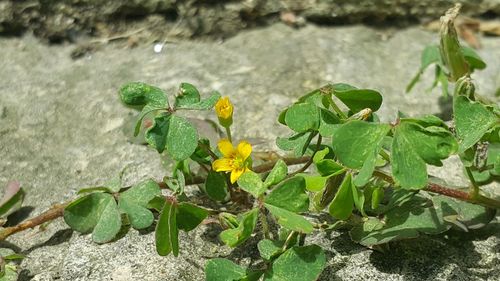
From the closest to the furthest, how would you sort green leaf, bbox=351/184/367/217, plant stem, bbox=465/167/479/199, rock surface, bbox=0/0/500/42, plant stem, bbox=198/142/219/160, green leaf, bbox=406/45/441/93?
green leaf, bbox=351/184/367/217 < plant stem, bbox=465/167/479/199 < plant stem, bbox=198/142/219/160 < green leaf, bbox=406/45/441/93 < rock surface, bbox=0/0/500/42

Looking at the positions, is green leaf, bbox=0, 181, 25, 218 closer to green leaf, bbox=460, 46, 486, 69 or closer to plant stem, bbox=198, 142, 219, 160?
plant stem, bbox=198, 142, 219, 160

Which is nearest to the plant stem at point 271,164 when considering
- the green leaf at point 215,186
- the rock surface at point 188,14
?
the green leaf at point 215,186

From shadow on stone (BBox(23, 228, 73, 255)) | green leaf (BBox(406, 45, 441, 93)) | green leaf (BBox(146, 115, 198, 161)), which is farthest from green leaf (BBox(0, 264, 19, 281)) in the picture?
green leaf (BBox(406, 45, 441, 93))

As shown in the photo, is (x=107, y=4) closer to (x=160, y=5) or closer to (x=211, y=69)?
(x=160, y=5)

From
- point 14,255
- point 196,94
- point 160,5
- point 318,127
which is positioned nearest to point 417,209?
point 318,127

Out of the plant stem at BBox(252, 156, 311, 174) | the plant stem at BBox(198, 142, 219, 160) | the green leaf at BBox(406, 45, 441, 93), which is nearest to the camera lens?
the plant stem at BBox(198, 142, 219, 160)

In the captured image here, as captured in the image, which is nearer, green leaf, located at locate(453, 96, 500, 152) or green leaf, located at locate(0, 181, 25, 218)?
green leaf, located at locate(453, 96, 500, 152)

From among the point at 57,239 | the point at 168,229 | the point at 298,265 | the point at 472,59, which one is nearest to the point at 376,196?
the point at 298,265

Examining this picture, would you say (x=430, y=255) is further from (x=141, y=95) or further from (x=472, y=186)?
(x=141, y=95)
